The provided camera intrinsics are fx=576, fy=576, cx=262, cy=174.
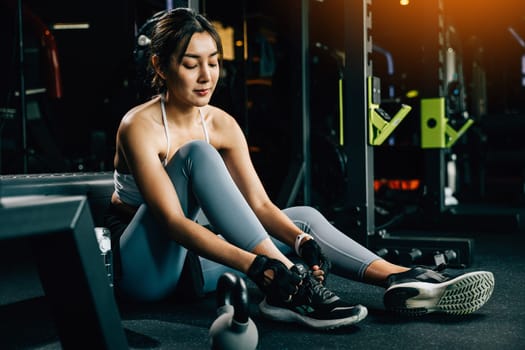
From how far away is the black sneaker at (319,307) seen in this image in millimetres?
1498

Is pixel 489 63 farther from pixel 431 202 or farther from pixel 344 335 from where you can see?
pixel 344 335

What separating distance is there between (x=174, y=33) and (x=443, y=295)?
1.08 meters

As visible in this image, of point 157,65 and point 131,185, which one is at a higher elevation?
point 157,65

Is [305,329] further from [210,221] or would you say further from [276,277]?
[210,221]

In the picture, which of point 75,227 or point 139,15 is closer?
point 75,227

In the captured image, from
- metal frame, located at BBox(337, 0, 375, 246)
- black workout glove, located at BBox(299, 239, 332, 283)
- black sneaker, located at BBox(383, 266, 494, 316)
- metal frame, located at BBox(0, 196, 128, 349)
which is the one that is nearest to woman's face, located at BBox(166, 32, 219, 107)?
black workout glove, located at BBox(299, 239, 332, 283)

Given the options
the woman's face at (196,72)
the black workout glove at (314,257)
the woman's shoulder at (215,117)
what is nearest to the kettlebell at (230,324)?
the black workout glove at (314,257)

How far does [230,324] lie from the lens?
1.15 meters

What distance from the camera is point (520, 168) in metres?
6.84

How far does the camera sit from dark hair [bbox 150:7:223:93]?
1.68 m

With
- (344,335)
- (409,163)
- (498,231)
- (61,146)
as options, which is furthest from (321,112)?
(344,335)

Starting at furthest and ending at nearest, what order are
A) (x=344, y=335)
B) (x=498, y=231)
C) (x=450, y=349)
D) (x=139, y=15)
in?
1. (x=498, y=231)
2. (x=139, y=15)
3. (x=344, y=335)
4. (x=450, y=349)

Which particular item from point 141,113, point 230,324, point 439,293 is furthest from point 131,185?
point 439,293

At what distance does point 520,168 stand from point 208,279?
19.5 feet
